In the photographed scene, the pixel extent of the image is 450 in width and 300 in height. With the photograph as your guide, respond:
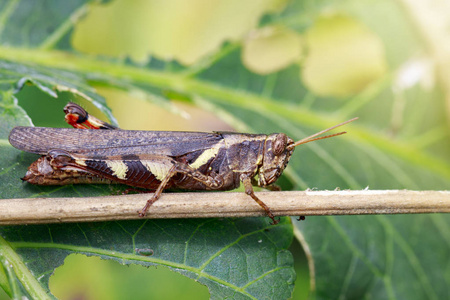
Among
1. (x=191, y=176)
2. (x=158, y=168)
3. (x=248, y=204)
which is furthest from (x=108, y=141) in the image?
(x=248, y=204)

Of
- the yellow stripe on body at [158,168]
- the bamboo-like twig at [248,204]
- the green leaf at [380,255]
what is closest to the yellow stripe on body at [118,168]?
the yellow stripe on body at [158,168]

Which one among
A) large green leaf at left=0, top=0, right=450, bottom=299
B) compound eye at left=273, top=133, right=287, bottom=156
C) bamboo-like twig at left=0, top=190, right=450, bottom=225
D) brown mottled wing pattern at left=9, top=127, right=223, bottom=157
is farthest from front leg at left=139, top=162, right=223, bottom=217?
large green leaf at left=0, top=0, right=450, bottom=299

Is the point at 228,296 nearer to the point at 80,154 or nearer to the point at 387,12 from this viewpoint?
the point at 80,154

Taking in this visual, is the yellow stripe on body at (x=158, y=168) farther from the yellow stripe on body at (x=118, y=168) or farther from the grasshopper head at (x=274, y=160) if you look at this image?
the grasshopper head at (x=274, y=160)

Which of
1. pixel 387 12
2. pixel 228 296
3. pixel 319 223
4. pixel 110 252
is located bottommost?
pixel 228 296

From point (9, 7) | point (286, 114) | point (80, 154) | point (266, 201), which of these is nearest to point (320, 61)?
point (286, 114)

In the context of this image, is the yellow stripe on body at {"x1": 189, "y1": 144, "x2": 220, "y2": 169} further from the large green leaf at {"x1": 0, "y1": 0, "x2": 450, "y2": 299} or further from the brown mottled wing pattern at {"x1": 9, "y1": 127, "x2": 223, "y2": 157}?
the large green leaf at {"x1": 0, "y1": 0, "x2": 450, "y2": 299}
